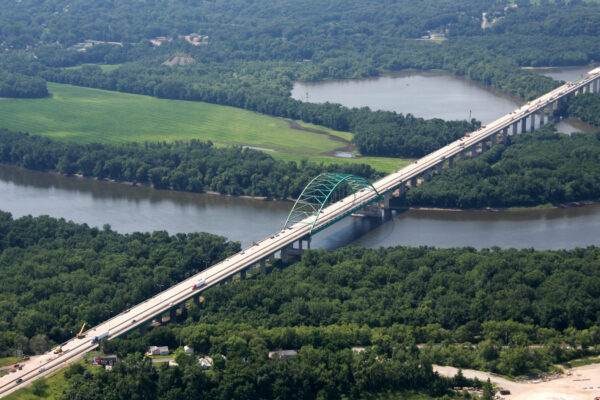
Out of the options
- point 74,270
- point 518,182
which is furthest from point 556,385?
point 518,182

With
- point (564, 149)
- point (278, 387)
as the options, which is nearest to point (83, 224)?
point (278, 387)

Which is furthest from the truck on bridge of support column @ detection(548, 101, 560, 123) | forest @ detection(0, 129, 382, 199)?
support column @ detection(548, 101, 560, 123)

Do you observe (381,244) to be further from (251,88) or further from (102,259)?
(251,88)

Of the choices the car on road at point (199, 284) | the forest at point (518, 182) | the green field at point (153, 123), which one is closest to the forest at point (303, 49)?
the green field at point (153, 123)

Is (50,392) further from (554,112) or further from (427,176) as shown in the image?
(554,112)

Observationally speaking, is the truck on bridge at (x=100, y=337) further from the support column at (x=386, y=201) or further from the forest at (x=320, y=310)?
the support column at (x=386, y=201)

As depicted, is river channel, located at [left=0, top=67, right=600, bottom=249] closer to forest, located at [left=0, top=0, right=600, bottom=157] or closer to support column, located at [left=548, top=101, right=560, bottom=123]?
forest, located at [left=0, top=0, right=600, bottom=157]
